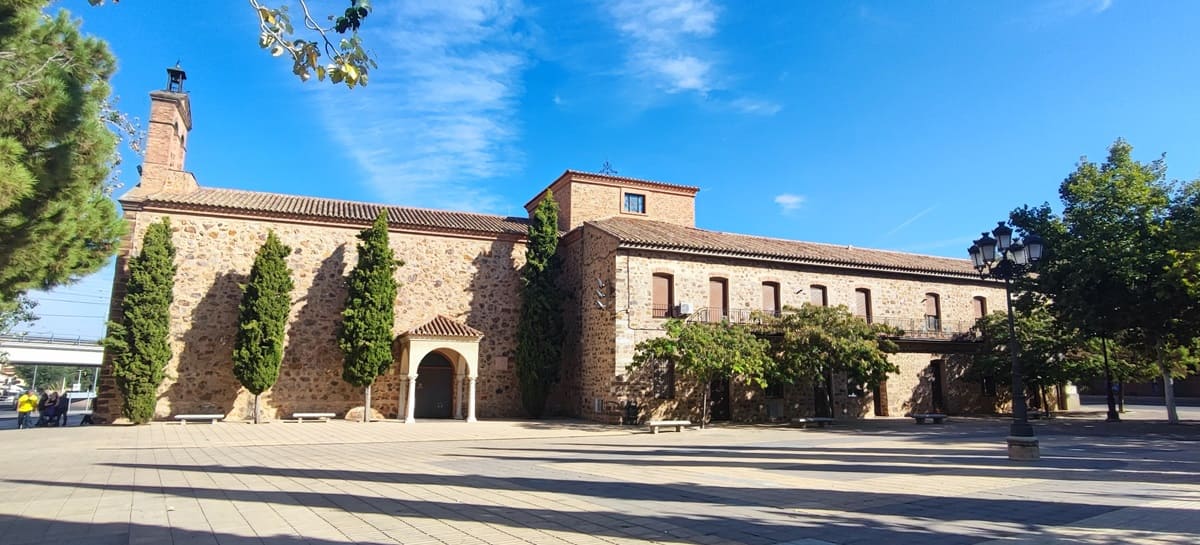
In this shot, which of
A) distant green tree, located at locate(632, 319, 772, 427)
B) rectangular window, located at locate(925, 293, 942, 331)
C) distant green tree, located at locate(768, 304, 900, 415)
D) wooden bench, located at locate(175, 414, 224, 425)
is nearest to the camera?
wooden bench, located at locate(175, 414, 224, 425)

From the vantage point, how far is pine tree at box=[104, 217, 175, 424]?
18031 mm

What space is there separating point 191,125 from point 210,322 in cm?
892

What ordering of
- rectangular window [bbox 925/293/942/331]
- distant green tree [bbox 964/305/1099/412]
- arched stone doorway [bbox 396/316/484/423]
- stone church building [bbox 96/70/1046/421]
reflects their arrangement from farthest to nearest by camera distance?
1. rectangular window [bbox 925/293/942/331]
2. distant green tree [bbox 964/305/1099/412]
3. arched stone doorway [bbox 396/316/484/423]
4. stone church building [bbox 96/70/1046/421]

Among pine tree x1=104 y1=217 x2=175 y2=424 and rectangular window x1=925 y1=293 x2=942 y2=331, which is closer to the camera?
pine tree x1=104 y1=217 x2=175 y2=424

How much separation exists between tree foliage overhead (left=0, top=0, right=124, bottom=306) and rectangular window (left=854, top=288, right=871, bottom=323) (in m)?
23.5

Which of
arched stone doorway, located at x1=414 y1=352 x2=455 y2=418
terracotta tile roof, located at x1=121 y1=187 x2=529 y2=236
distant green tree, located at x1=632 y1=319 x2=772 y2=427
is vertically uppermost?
terracotta tile roof, located at x1=121 y1=187 x2=529 y2=236

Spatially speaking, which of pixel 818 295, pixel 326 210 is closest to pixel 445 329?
pixel 326 210

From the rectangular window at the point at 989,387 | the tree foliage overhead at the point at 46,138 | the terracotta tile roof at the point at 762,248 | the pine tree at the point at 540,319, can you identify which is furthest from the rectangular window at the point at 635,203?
the tree foliage overhead at the point at 46,138

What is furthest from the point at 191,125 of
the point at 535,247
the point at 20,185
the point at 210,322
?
the point at 20,185

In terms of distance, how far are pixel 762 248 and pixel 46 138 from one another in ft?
71.0

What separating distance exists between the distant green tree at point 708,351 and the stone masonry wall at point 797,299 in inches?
53.0

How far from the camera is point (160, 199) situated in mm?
19891

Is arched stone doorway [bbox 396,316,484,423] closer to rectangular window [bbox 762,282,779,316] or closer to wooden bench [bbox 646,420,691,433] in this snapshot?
wooden bench [bbox 646,420,691,433]

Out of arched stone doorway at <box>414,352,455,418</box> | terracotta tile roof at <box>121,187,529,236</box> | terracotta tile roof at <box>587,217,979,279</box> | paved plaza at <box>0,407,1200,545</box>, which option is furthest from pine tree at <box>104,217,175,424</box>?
terracotta tile roof at <box>587,217,979,279</box>
